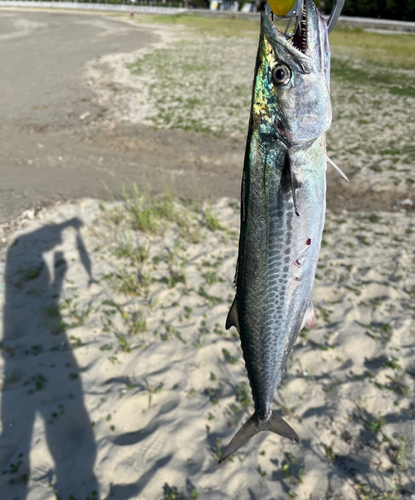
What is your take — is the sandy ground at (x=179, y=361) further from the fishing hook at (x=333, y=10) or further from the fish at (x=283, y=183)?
the fishing hook at (x=333, y=10)

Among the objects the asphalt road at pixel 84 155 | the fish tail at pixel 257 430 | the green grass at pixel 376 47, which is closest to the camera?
the fish tail at pixel 257 430

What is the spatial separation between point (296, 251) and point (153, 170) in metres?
6.58

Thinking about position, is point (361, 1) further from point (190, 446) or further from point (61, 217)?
point (190, 446)

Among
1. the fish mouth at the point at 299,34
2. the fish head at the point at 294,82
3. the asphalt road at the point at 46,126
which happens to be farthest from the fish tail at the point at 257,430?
the asphalt road at the point at 46,126

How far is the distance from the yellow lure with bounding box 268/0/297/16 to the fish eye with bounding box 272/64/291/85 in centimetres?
21

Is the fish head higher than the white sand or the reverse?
higher

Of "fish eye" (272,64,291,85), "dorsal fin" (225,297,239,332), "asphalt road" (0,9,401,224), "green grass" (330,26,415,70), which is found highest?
"green grass" (330,26,415,70)

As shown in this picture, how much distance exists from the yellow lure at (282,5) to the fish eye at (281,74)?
0.70ft

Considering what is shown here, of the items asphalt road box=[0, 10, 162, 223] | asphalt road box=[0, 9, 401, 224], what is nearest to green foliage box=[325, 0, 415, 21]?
asphalt road box=[0, 10, 162, 223]

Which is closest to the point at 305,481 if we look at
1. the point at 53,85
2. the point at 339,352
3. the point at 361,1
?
the point at 339,352

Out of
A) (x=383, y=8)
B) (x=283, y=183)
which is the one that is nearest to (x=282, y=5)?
(x=283, y=183)

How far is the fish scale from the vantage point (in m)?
1.23

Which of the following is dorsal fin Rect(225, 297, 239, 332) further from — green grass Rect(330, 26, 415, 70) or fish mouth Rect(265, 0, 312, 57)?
green grass Rect(330, 26, 415, 70)

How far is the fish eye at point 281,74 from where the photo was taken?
1.23 meters
